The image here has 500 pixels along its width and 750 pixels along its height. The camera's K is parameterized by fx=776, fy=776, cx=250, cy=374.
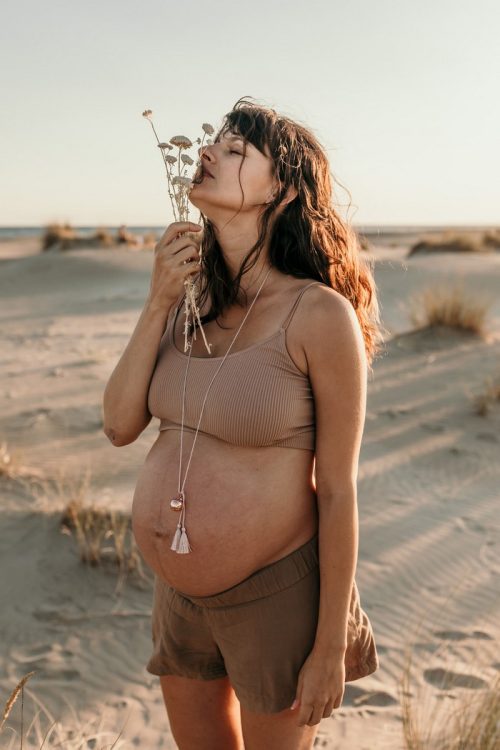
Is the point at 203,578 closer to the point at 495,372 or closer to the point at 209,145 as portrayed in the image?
the point at 209,145

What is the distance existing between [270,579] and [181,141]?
1179 mm

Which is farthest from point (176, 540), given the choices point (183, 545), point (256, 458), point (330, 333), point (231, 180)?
point (231, 180)

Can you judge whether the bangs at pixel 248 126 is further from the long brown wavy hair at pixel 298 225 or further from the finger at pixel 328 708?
the finger at pixel 328 708

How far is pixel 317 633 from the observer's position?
197cm

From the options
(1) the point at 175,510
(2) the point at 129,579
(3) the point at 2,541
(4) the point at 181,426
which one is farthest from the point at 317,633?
(3) the point at 2,541

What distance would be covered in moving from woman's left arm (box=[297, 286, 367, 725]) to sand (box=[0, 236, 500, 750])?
127cm

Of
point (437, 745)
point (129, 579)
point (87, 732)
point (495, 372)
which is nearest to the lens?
point (437, 745)

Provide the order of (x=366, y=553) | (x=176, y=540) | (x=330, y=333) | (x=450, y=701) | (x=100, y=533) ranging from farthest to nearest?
(x=366, y=553) → (x=100, y=533) → (x=450, y=701) → (x=176, y=540) → (x=330, y=333)

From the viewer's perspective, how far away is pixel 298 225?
2238 mm

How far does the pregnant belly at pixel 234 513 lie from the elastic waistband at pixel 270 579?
0.02 metres

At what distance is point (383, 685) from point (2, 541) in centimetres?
233

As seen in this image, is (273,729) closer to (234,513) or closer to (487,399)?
Answer: (234,513)

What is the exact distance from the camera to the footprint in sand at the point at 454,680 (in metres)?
3.54

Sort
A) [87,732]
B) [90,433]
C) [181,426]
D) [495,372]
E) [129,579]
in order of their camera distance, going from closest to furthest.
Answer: [181,426]
[87,732]
[129,579]
[90,433]
[495,372]
